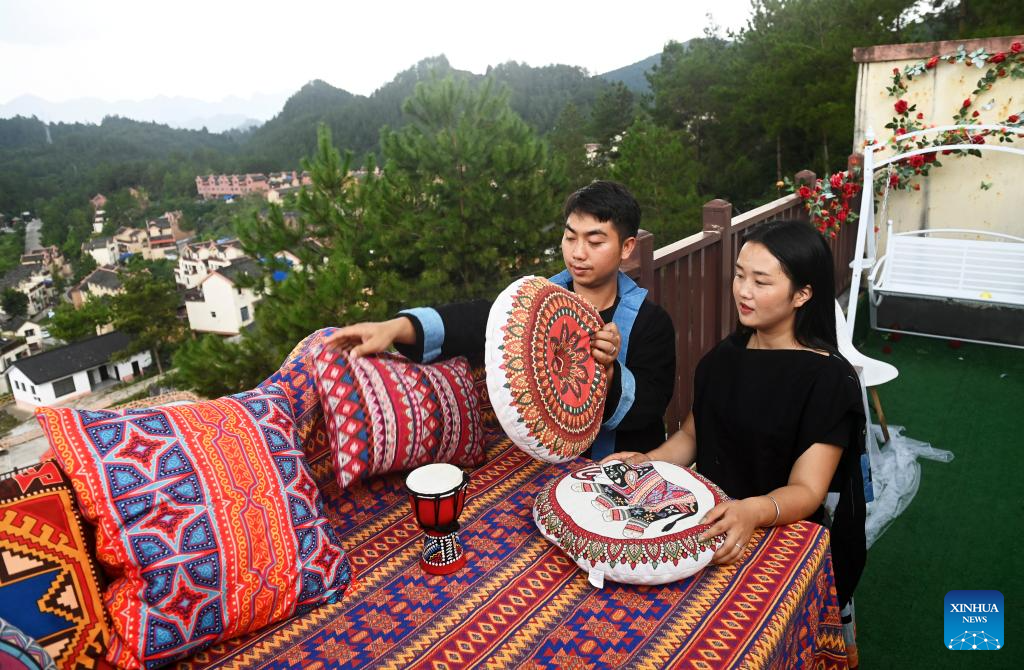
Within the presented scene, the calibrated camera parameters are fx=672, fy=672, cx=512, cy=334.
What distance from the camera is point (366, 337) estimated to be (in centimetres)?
174

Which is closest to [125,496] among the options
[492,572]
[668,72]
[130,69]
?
[492,572]

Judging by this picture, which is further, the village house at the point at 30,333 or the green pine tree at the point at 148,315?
the village house at the point at 30,333

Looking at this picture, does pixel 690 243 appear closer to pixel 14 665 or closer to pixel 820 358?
pixel 820 358

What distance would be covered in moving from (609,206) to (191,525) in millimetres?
1243

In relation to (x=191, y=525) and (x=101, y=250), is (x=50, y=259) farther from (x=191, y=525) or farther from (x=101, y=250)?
(x=191, y=525)

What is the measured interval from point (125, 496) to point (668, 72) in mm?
26166

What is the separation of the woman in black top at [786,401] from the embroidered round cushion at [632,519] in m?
0.13

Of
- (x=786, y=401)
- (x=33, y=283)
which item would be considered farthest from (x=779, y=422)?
(x=33, y=283)

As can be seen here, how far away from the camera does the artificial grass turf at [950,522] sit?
2.06 metres

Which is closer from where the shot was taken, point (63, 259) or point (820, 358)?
point (820, 358)

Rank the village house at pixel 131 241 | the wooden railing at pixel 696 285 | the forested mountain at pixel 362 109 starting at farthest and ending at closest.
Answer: the village house at pixel 131 241, the forested mountain at pixel 362 109, the wooden railing at pixel 696 285

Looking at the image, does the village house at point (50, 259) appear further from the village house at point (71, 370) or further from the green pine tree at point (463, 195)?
the green pine tree at point (463, 195)

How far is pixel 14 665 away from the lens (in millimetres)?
984

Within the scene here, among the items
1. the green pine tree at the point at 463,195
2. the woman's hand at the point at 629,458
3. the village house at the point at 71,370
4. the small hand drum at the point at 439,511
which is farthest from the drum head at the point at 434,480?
the village house at the point at 71,370
